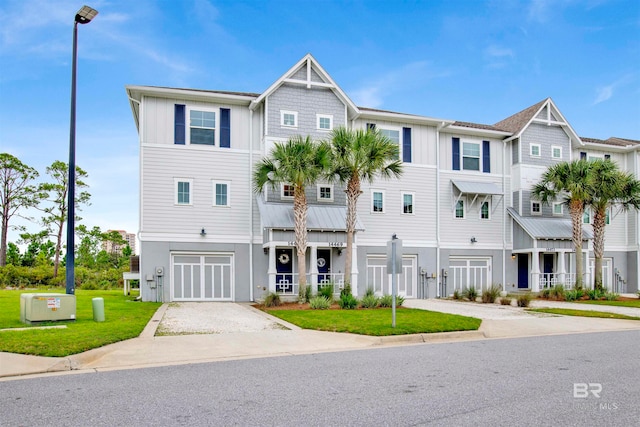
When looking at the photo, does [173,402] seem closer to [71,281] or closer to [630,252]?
[71,281]

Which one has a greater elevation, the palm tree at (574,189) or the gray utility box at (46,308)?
the palm tree at (574,189)

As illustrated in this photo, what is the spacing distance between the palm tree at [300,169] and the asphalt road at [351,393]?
10.1 meters

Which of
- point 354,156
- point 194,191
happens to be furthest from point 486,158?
point 194,191

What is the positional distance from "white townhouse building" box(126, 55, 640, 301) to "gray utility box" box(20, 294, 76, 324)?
8.41 meters

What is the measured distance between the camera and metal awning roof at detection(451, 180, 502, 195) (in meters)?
26.5

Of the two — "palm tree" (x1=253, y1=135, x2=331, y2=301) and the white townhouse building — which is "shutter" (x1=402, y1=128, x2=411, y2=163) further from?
"palm tree" (x1=253, y1=135, x2=331, y2=301)

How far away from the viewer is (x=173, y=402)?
6.49 meters

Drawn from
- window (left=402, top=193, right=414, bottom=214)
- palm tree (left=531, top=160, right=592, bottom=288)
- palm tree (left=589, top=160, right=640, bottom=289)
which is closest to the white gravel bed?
window (left=402, top=193, right=414, bottom=214)

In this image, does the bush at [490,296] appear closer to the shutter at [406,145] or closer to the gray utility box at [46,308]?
the shutter at [406,145]

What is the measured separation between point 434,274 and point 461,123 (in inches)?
336

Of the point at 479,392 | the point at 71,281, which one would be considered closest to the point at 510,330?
the point at 479,392

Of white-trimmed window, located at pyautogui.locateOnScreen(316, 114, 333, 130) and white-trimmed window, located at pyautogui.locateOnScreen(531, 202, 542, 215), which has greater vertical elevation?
white-trimmed window, located at pyautogui.locateOnScreen(316, 114, 333, 130)

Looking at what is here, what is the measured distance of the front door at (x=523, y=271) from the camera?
28359 mm

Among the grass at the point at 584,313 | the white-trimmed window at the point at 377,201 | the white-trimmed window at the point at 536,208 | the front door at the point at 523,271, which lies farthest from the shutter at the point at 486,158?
the grass at the point at 584,313
